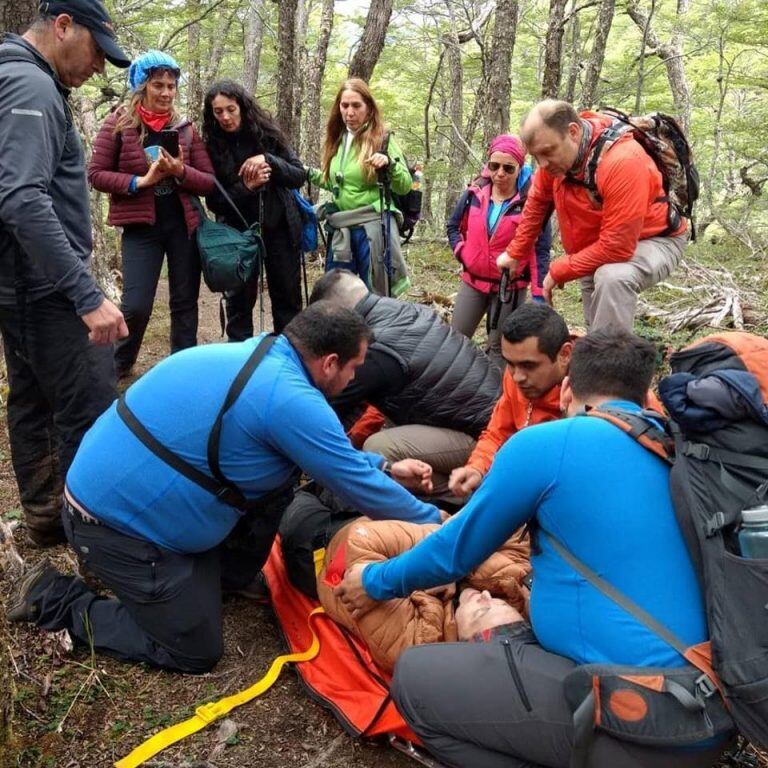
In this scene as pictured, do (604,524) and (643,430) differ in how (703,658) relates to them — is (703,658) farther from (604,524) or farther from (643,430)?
(643,430)

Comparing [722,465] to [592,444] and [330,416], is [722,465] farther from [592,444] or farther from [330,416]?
[330,416]

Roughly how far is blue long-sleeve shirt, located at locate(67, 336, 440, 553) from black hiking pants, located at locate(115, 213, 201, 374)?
2177 mm

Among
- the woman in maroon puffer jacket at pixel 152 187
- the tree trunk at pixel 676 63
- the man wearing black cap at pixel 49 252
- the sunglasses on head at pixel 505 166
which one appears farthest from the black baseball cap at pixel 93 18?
the tree trunk at pixel 676 63

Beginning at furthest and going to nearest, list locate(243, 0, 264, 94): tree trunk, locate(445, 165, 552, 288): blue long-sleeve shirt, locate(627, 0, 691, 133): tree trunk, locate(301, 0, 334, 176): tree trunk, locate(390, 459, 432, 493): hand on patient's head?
locate(243, 0, 264, 94): tree trunk → locate(627, 0, 691, 133): tree trunk → locate(301, 0, 334, 176): tree trunk → locate(445, 165, 552, 288): blue long-sleeve shirt → locate(390, 459, 432, 493): hand on patient's head

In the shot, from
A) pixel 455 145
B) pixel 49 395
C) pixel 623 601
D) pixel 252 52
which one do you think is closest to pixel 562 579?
pixel 623 601

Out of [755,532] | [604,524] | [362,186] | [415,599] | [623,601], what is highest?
[362,186]

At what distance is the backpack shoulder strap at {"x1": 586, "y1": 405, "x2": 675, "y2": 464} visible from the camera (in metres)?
2.12

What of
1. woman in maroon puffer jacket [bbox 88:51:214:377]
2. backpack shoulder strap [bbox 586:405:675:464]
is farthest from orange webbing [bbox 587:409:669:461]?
woman in maroon puffer jacket [bbox 88:51:214:377]

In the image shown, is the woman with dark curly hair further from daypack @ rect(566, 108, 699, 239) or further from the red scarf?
daypack @ rect(566, 108, 699, 239)

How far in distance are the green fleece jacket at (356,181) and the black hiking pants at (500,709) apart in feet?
13.6

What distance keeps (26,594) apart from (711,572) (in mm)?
2883

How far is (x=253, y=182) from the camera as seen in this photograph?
17.2 ft

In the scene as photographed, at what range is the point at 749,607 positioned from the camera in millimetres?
1904

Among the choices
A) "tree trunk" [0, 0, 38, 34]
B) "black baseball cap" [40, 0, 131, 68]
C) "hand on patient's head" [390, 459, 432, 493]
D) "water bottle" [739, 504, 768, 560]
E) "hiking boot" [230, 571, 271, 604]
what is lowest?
"hiking boot" [230, 571, 271, 604]
